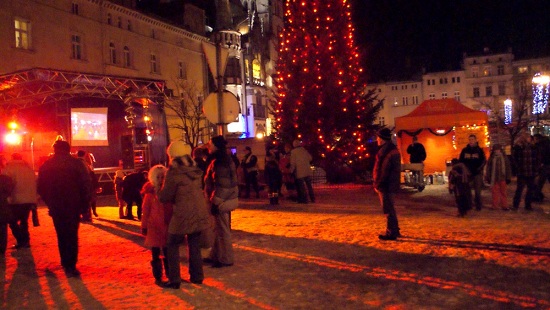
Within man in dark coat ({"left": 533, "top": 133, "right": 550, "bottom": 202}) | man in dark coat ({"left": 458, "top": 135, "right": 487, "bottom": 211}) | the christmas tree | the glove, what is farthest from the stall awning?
the glove

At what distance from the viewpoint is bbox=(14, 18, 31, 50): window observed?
28.4m

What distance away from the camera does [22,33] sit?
2875 centimetres

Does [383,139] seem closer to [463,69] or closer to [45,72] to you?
[45,72]

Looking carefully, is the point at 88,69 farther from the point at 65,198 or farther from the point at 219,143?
the point at 219,143

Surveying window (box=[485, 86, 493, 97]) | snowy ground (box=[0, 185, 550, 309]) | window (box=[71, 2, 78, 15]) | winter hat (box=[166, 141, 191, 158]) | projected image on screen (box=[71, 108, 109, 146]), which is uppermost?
window (box=[71, 2, 78, 15])

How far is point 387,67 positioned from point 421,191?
2500 inches

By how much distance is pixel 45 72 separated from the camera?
2175cm

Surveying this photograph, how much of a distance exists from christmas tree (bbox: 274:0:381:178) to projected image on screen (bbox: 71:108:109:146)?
1144cm

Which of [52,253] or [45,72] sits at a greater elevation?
[45,72]

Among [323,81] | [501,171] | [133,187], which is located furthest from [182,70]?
[501,171]

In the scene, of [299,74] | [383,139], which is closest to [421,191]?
[299,74]

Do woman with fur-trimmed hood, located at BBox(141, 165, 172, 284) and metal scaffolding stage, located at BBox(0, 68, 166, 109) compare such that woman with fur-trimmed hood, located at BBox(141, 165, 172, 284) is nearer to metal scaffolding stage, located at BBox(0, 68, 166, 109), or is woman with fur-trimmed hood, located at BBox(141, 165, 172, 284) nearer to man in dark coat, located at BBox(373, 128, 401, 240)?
man in dark coat, located at BBox(373, 128, 401, 240)

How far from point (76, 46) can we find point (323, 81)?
18.6m

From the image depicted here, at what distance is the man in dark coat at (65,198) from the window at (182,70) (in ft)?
121
